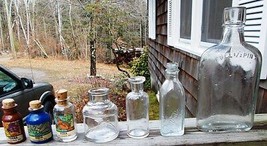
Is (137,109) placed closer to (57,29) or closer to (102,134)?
(102,134)

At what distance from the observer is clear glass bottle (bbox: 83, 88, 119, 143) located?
686 mm

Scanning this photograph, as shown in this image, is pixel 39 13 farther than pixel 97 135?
Yes

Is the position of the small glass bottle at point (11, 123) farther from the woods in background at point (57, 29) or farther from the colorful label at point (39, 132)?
the woods in background at point (57, 29)

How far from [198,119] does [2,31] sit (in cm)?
891

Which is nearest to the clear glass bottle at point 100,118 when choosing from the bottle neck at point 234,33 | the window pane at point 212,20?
the bottle neck at point 234,33

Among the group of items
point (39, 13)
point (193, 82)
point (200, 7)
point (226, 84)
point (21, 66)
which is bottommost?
point (21, 66)

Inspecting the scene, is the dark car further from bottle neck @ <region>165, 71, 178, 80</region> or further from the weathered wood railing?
bottle neck @ <region>165, 71, 178, 80</region>

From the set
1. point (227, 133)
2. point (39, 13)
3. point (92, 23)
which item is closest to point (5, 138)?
point (227, 133)

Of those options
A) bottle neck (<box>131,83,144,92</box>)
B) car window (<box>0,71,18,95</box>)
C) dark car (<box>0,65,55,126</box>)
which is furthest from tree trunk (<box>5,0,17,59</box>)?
bottle neck (<box>131,83,144,92</box>)

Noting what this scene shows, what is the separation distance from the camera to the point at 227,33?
2.13 feet

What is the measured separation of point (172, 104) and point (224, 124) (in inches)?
7.4

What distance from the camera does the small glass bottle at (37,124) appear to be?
24.3 inches

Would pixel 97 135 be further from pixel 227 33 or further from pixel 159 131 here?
pixel 227 33

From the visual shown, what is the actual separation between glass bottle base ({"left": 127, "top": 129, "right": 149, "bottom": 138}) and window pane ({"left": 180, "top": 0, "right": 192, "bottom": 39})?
139 cm
